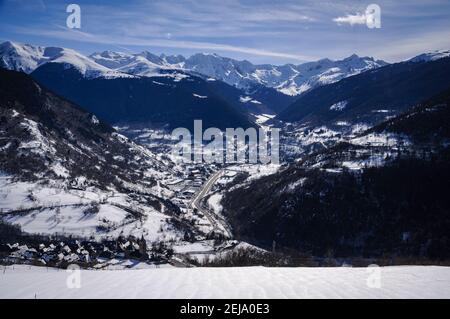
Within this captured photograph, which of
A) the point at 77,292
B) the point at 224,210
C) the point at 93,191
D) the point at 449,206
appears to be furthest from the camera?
the point at 224,210

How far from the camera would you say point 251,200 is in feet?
598

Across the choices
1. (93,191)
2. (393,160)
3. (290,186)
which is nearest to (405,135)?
(393,160)

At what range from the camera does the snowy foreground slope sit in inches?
723

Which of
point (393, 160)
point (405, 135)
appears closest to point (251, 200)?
point (393, 160)

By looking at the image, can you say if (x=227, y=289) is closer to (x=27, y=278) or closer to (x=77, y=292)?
(x=77, y=292)

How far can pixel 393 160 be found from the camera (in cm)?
15900

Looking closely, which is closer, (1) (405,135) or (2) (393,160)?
(2) (393,160)

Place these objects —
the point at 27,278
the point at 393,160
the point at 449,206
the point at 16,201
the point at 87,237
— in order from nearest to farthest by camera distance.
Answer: the point at 27,278 < the point at 87,237 < the point at 449,206 < the point at 16,201 < the point at 393,160

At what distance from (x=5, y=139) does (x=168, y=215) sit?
A: 294 ft

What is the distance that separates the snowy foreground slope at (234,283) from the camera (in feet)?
60.3

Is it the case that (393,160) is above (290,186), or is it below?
above

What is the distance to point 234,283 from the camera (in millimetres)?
Answer: 20984

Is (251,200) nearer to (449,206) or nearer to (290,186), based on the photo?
(290,186)

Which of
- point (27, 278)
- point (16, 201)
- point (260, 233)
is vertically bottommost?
point (260, 233)
